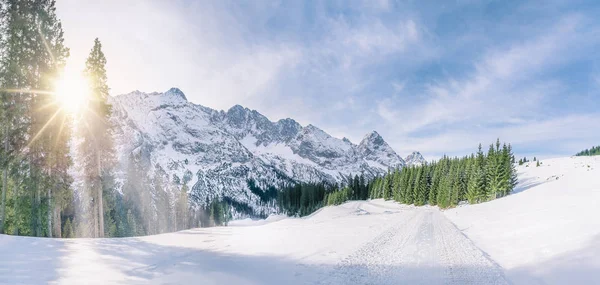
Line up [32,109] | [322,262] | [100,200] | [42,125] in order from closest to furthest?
[322,262]
[32,109]
[42,125]
[100,200]

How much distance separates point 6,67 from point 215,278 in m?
19.5

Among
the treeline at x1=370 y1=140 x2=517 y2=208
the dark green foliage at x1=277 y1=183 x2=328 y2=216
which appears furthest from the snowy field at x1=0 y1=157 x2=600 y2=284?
the dark green foliage at x1=277 y1=183 x2=328 y2=216

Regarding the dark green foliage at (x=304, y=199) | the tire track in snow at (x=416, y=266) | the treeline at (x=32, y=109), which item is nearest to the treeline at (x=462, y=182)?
the dark green foliage at (x=304, y=199)

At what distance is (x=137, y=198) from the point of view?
57.3 metres

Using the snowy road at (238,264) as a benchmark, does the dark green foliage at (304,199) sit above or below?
below

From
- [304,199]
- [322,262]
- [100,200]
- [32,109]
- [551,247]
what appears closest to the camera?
[322,262]

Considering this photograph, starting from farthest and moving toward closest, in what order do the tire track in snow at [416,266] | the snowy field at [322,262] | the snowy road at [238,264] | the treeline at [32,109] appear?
the treeline at [32,109] → the tire track in snow at [416,266] → the snowy field at [322,262] → the snowy road at [238,264]

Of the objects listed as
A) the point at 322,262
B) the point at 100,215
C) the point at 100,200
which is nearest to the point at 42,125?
the point at 100,200

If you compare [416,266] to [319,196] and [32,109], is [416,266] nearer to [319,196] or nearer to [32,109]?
[32,109]

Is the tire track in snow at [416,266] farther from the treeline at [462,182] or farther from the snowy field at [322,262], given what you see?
the treeline at [462,182]

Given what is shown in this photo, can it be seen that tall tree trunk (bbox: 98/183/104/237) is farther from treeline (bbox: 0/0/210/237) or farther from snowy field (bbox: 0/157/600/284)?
snowy field (bbox: 0/157/600/284)

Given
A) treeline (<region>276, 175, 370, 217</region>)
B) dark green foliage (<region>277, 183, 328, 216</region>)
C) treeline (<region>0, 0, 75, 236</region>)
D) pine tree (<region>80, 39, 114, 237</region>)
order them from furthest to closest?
dark green foliage (<region>277, 183, 328, 216</region>) < treeline (<region>276, 175, 370, 217</region>) < pine tree (<region>80, 39, 114, 237</region>) < treeline (<region>0, 0, 75, 236</region>)

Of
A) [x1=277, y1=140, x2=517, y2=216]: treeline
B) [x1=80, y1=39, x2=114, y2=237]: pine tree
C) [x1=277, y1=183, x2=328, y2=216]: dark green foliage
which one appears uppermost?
[x1=80, y1=39, x2=114, y2=237]: pine tree

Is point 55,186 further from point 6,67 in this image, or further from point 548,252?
point 548,252
